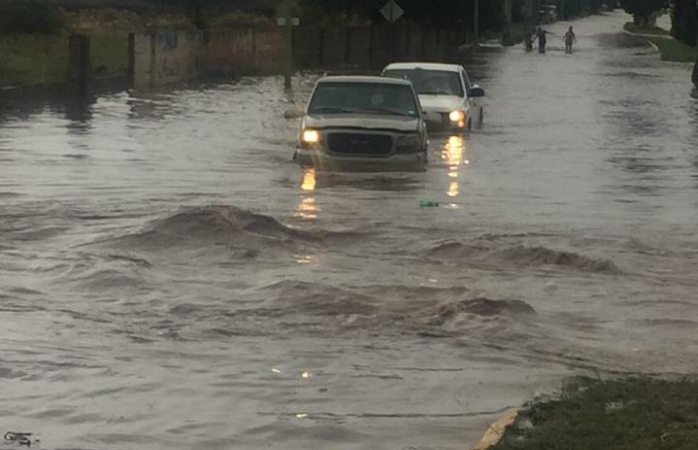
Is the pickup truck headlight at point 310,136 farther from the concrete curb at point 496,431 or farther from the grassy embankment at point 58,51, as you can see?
the grassy embankment at point 58,51

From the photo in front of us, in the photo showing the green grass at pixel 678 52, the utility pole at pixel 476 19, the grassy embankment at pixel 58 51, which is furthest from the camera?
the utility pole at pixel 476 19

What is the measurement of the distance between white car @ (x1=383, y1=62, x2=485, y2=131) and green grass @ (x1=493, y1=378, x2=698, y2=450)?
20249 mm

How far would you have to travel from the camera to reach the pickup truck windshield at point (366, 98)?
23672 mm

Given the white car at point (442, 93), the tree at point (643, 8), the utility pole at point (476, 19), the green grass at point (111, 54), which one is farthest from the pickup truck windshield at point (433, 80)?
the tree at point (643, 8)

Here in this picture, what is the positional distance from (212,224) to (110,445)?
26.3 ft

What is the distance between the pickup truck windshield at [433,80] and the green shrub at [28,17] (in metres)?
32.0

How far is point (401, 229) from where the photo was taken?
1744 cm

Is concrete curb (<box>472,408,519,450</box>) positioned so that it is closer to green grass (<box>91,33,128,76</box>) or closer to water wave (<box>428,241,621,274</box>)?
water wave (<box>428,241,621,274</box>)

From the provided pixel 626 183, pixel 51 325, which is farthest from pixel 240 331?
pixel 626 183

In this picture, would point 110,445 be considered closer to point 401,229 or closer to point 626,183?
point 401,229

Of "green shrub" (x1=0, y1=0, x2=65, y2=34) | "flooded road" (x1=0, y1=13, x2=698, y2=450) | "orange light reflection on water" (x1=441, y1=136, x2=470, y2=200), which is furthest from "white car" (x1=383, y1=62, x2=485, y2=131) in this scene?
"green shrub" (x1=0, y1=0, x2=65, y2=34)

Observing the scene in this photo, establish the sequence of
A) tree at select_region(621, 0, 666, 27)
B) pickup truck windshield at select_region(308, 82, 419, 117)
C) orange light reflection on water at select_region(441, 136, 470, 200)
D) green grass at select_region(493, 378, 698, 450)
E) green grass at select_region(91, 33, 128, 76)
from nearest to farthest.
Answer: green grass at select_region(493, 378, 698, 450), orange light reflection on water at select_region(441, 136, 470, 200), pickup truck windshield at select_region(308, 82, 419, 117), green grass at select_region(91, 33, 128, 76), tree at select_region(621, 0, 666, 27)

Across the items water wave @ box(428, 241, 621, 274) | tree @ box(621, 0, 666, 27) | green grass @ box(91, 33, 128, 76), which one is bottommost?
tree @ box(621, 0, 666, 27)

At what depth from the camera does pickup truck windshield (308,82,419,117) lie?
77.7ft
